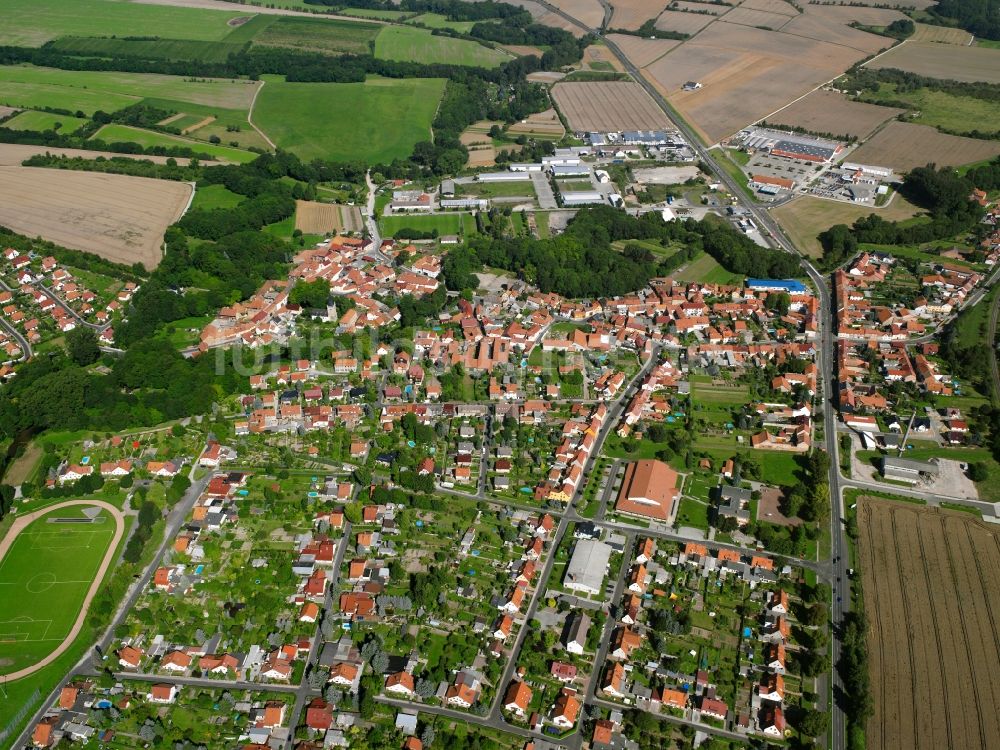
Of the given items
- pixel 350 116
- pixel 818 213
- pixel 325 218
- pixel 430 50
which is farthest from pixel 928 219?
pixel 430 50

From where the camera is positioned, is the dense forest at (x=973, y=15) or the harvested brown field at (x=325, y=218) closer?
the harvested brown field at (x=325, y=218)

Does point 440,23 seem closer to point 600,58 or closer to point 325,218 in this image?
point 600,58

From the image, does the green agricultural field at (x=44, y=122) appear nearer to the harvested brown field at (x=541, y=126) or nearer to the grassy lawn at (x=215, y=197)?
the grassy lawn at (x=215, y=197)

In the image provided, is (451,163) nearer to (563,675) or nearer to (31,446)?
(31,446)

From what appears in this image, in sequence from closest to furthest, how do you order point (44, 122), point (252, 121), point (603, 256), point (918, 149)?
point (603, 256), point (918, 149), point (44, 122), point (252, 121)

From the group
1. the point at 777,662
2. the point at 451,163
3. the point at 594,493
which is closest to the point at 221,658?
the point at 594,493

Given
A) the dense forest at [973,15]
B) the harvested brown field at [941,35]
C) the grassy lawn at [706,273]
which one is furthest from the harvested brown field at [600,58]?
the grassy lawn at [706,273]
